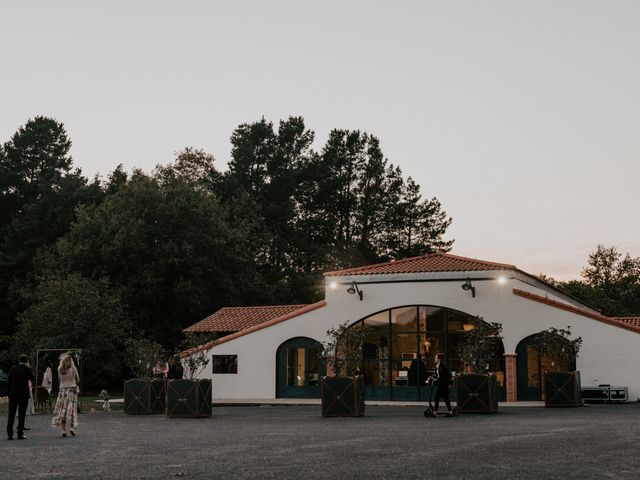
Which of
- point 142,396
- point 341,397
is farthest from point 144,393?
point 341,397

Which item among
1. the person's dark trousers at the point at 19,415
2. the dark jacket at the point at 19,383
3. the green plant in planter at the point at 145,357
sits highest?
the green plant in planter at the point at 145,357

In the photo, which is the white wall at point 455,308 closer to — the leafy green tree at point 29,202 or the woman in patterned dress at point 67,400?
the woman in patterned dress at point 67,400

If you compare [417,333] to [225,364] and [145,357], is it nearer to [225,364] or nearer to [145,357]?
[225,364]

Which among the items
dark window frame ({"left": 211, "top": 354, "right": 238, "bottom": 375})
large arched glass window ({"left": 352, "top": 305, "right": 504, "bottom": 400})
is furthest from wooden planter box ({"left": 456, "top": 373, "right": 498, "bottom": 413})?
dark window frame ({"left": 211, "top": 354, "right": 238, "bottom": 375})

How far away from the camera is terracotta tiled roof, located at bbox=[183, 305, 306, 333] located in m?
37.0

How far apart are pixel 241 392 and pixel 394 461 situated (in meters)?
23.0

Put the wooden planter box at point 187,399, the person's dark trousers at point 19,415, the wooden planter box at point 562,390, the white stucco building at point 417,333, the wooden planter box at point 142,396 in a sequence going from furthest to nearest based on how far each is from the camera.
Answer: the white stucco building at point 417,333 → the wooden planter box at point 562,390 → the wooden planter box at point 142,396 → the wooden planter box at point 187,399 → the person's dark trousers at point 19,415

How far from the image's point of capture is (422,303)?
30672 mm

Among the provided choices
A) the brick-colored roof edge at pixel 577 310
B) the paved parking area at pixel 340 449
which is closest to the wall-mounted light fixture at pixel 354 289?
the brick-colored roof edge at pixel 577 310

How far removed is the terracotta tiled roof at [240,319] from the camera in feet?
121

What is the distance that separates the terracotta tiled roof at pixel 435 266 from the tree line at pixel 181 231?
14364 mm

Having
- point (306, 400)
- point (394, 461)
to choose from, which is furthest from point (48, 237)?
point (394, 461)

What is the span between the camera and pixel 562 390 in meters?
25.2

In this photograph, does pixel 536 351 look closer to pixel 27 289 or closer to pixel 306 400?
pixel 306 400
